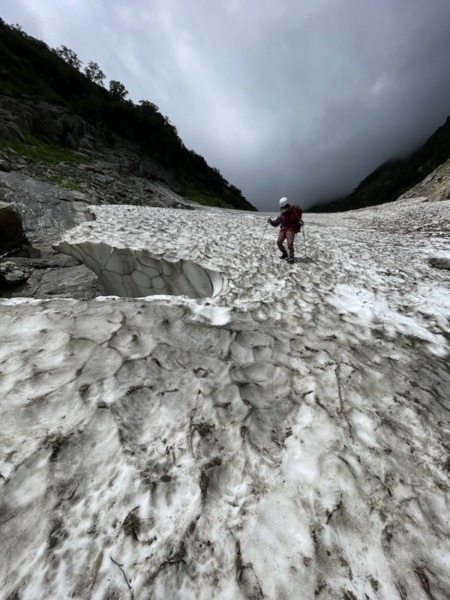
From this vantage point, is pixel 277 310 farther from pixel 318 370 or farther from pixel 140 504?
pixel 140 504

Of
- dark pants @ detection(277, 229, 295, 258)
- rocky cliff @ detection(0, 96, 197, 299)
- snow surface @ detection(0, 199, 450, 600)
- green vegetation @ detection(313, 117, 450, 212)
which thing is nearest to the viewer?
snow surface @ detection(0, 199, 450, 600)

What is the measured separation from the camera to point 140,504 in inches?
69.4

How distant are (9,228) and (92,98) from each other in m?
60.6

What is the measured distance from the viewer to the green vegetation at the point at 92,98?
40156mm

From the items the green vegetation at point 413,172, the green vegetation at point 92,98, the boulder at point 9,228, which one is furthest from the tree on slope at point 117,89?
the green vegetation at point 413,172

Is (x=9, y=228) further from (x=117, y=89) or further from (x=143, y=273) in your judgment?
(x=117, y=89)

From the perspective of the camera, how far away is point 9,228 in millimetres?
7145

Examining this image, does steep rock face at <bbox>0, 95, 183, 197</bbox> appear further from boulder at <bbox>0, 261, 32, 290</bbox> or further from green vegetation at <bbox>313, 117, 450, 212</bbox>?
green vegetation at <bbox>313, 117, 450, 212</bbox>

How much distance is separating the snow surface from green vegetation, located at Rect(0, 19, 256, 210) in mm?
44488

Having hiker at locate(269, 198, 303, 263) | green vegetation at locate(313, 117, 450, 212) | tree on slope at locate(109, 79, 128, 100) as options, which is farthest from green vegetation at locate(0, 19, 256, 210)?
green vegetation at locate(313, 117, 450, 212)

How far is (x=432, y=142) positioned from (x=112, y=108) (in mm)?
124466

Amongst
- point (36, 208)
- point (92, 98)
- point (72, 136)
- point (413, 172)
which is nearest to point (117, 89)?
point (92, 98)

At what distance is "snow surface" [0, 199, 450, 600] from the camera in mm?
1523

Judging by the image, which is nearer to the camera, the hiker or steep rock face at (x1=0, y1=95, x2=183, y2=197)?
the hiker
